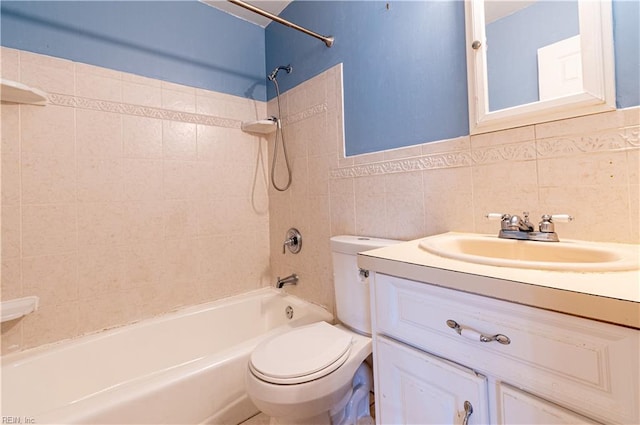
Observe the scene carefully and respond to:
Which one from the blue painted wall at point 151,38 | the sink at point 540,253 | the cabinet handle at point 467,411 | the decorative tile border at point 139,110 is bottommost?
the cabinet handle at point 467,411

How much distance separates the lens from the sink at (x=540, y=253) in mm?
541

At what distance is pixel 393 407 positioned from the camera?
2.36 ft

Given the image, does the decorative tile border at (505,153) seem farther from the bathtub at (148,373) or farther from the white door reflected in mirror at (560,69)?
the bathtub at (148,373)

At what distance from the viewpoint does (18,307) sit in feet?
3.83

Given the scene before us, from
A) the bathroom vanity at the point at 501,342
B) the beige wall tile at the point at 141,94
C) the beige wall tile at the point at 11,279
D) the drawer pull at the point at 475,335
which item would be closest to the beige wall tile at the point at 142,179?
the beige wall tile at the point at 141,94

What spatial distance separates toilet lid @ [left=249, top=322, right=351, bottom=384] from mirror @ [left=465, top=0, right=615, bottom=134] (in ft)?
3.22

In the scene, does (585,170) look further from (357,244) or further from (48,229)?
(48,229)

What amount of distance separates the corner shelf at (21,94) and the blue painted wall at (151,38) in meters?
0.25

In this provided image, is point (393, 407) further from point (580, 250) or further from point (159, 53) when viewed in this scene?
point (159, 53)

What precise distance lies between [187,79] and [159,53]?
19 cm

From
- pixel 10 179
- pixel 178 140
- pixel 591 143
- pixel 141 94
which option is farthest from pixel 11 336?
pixel 591 143

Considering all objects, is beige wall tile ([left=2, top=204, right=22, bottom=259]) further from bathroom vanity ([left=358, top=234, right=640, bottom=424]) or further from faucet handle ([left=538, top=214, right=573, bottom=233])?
faucet handle ([left=538, top=214, right=573, bottom=233])

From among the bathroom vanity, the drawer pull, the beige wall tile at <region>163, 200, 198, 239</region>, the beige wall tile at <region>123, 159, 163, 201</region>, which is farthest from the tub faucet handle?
the drawer pull

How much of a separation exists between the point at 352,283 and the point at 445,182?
23.3 inches
